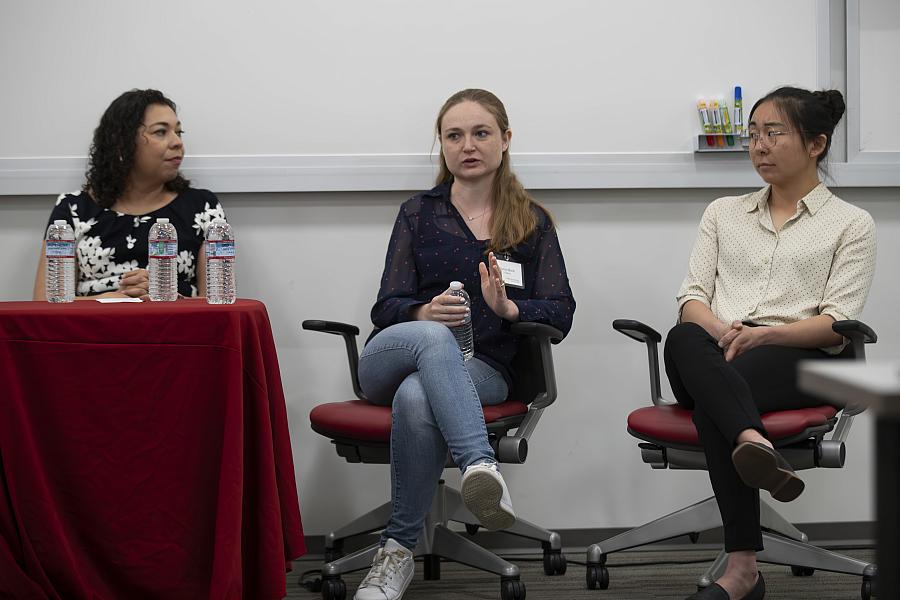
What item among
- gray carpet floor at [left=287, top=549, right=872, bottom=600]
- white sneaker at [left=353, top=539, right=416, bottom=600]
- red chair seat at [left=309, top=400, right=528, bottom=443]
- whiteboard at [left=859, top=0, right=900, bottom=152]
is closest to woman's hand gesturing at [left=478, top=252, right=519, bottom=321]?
red chair seat at [left=309, top=400, right=528, bottom=443]

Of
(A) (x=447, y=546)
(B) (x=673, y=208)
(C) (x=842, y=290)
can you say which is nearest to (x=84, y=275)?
(A) (x=447, y=546)

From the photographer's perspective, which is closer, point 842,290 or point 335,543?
point 842,290

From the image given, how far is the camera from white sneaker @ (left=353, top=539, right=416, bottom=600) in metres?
2.27

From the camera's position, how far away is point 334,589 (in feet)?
8.13

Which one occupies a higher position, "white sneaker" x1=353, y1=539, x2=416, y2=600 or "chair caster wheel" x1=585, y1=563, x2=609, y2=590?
"white sneaker" x1=353, y1=539, x2=416, y2=600

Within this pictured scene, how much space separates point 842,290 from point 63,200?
7.34ft

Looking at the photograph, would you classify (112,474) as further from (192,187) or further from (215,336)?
(192,187)

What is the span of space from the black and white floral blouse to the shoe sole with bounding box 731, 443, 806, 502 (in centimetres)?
165

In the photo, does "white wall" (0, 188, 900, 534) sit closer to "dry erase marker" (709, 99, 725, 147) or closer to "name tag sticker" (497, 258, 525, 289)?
"dry erase marker" (709, 99, 725, 147)

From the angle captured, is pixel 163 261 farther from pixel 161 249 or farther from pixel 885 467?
pixel 885 467

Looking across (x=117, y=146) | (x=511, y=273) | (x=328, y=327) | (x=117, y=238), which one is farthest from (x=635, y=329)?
(x=117, y=146)

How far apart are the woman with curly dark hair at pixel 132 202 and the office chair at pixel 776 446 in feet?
4.21

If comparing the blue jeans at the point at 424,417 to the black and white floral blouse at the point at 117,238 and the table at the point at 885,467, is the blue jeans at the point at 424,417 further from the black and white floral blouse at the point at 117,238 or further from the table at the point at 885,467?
the table at the point at 885,467

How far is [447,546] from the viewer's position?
2588mm
